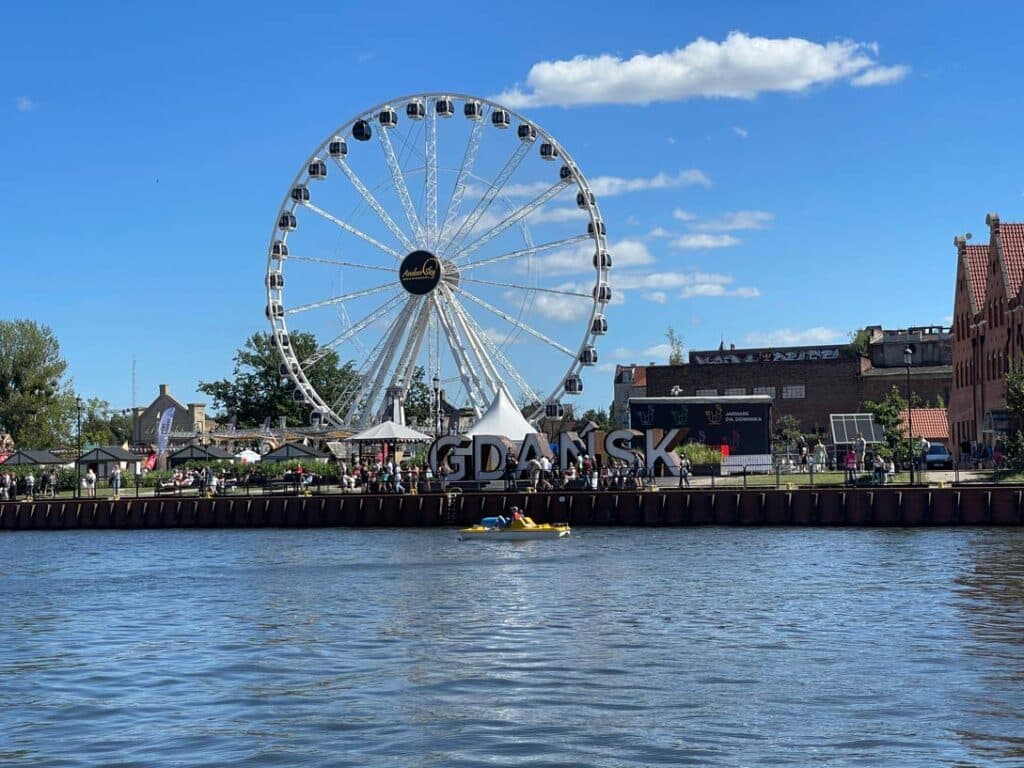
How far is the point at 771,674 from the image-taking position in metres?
28.2

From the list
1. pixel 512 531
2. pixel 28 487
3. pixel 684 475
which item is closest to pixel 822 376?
pixel 684 475

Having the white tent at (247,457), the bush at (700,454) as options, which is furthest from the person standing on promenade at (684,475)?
the white tent at (247,457)

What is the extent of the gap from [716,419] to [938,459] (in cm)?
1292

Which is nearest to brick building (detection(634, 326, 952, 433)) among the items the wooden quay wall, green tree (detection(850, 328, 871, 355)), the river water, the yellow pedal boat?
green tree (detection(850, 328, 871, 355))

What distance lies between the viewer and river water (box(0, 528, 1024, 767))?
23.1 meters

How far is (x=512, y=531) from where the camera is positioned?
6122 cm

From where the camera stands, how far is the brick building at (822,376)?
456 ft

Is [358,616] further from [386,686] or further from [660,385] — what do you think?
[660,385]

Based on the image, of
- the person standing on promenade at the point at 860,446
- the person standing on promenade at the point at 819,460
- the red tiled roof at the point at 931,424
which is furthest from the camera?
the red tiled roof at the point at 931,424

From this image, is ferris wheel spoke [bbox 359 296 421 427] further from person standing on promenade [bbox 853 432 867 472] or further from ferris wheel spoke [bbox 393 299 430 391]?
person standing on promenade [bbox 853 432 867 472]

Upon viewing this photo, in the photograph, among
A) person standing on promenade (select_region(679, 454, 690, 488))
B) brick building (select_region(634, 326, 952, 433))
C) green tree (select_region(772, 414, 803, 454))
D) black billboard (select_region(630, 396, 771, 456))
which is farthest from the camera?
brick building (select_region(634, 326, 952, 433))

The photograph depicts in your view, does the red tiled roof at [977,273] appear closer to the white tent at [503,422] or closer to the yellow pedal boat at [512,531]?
the white tent at [503,422]

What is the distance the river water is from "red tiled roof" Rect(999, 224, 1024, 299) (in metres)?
32.3

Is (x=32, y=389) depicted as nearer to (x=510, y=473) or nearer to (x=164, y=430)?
(x=164, y=430)
